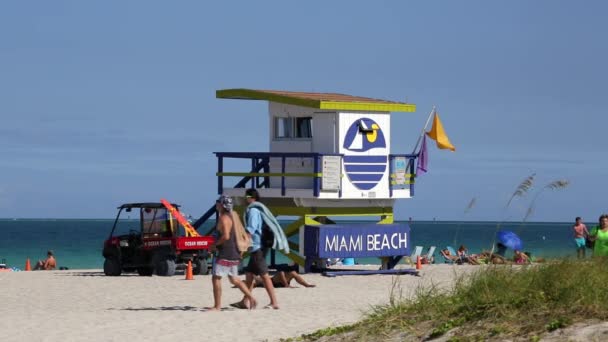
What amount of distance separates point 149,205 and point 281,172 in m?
3.23

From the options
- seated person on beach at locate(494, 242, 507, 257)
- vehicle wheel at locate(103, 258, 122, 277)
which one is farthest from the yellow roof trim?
seated person on beach at locate(494, 242, 507, 257)

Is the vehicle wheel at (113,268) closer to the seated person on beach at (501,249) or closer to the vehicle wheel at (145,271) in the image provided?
the vehicle wheel at (145,271)

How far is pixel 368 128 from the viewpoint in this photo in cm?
3077

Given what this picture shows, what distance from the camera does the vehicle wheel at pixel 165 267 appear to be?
29453mm

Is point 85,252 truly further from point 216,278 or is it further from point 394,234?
A: point 216,278

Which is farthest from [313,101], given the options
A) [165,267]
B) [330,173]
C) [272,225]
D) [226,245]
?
[226,245]

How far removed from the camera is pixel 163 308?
65.9 feet

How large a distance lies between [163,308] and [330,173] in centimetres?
1058

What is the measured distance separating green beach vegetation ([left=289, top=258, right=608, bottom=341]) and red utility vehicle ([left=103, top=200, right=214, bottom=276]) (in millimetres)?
15113

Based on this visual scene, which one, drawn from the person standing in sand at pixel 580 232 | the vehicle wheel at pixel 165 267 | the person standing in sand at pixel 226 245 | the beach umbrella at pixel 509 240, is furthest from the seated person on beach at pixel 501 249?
the person standing in sand at pixel 226 245

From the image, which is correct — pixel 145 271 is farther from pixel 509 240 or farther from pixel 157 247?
pixel 509 240

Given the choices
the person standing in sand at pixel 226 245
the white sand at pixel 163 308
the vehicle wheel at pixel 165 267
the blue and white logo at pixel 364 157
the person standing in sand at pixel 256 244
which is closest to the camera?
the white sand at pixel 163 308

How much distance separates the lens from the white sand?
16.4 metres

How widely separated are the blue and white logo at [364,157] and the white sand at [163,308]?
2588mm
